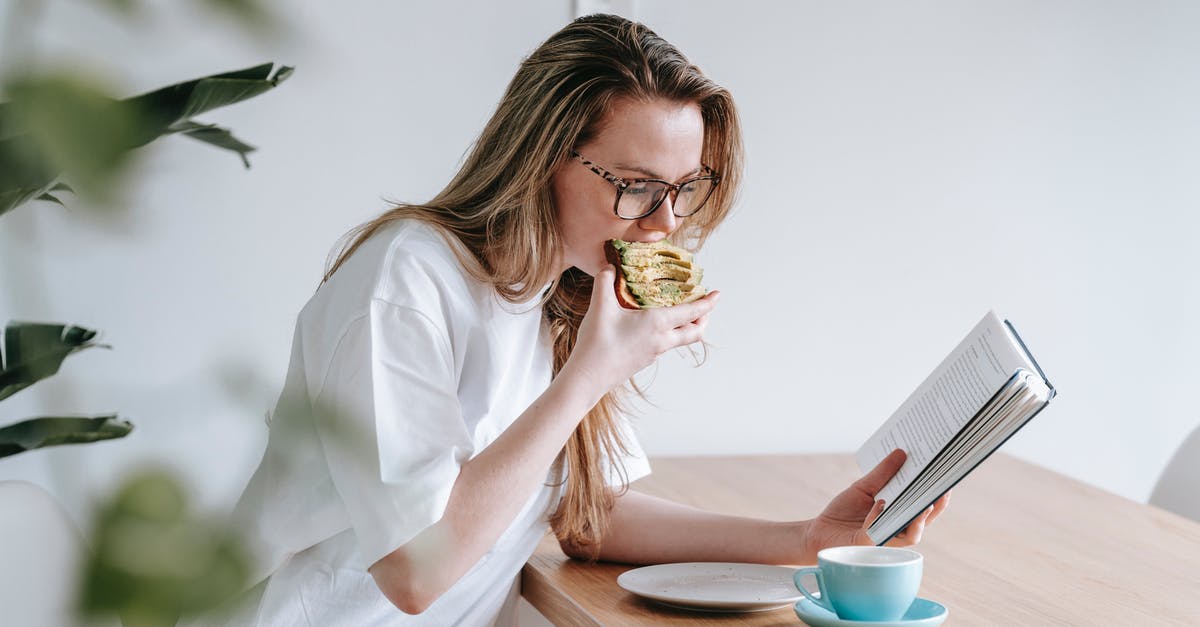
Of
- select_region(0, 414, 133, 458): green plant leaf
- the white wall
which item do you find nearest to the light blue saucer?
select_region(0, 414, 133, 458): green plant leaf

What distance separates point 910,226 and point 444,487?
1.47 metres

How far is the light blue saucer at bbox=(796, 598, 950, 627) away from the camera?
1.03 m

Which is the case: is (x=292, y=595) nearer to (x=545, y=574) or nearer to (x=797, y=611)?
(x=545, y=574)

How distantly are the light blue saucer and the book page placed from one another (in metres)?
0.13

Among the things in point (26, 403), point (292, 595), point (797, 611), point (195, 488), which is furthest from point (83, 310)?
point (195, 488)

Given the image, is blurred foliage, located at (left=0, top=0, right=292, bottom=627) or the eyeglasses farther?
the eyeglasses

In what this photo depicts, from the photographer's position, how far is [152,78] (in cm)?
166

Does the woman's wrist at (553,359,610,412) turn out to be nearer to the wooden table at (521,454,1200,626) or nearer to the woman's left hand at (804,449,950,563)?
the wooden table at (521,454,1200,626)

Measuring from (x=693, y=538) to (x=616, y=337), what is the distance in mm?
323

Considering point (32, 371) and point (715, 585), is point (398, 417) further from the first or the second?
point (32, 371)

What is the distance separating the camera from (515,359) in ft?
4.38

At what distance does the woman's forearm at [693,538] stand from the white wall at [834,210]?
63cm

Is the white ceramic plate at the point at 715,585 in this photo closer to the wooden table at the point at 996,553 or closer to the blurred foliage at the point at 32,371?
A: the wooden table at the point at 996,553

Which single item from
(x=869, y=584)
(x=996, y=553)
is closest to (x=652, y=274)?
(x=869, y=584)
